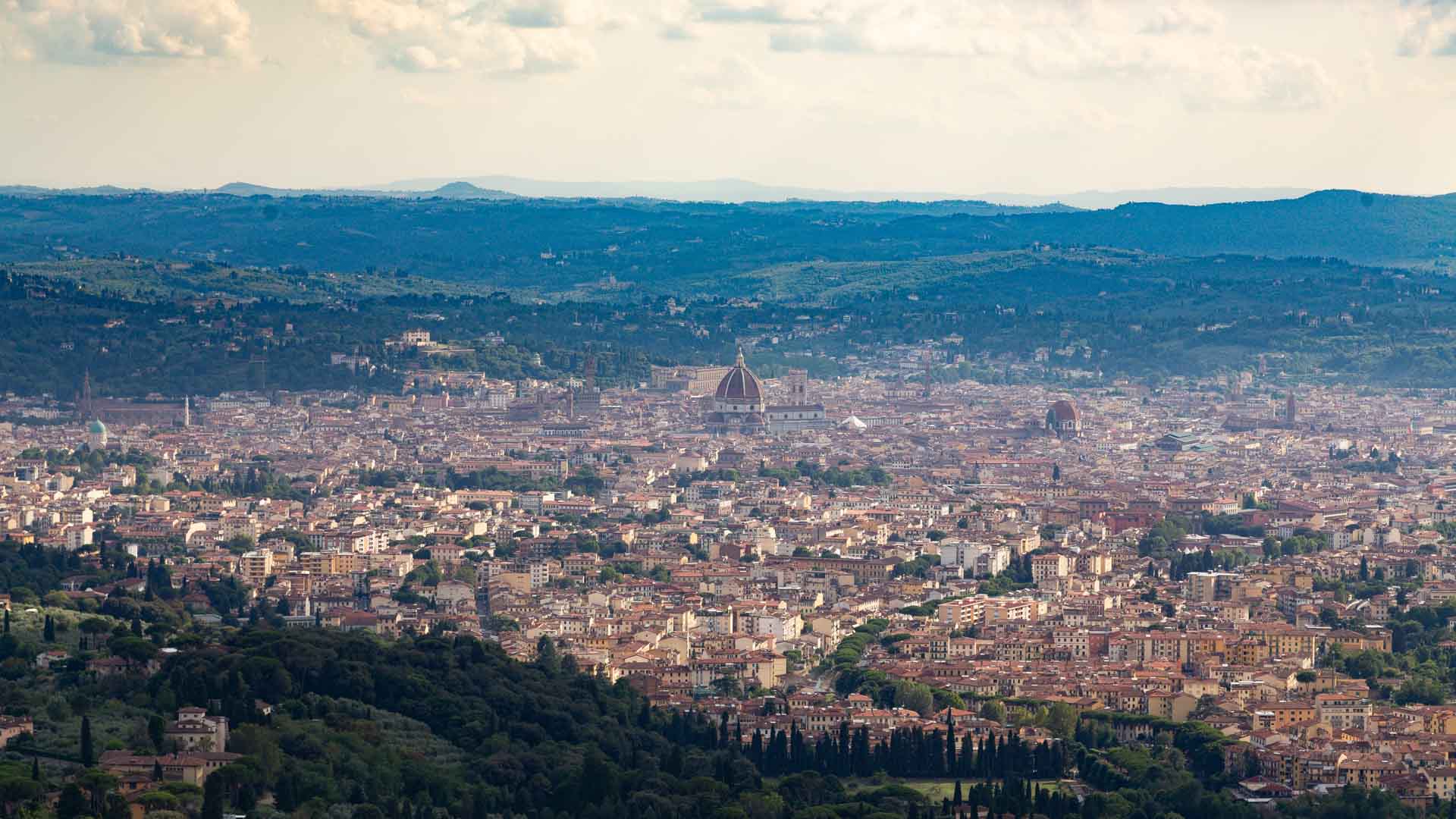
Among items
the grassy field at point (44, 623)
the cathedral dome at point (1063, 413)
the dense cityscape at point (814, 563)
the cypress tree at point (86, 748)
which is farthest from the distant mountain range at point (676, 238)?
the cypress tree at point (86, 748)

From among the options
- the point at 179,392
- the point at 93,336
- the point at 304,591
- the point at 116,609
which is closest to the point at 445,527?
the point at 304,591

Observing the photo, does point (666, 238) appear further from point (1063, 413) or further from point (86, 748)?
point (86, 748)

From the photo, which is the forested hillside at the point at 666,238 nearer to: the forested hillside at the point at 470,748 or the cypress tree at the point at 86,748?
the forested hillside at the point at 470,748

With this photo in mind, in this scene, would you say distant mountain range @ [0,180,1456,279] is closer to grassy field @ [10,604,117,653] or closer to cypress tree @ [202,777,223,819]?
grassy field @ [10,604,117,653]

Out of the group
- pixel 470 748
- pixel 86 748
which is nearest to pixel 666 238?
pixel 470 748

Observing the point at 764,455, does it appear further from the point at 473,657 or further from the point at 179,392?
the point at 473,657

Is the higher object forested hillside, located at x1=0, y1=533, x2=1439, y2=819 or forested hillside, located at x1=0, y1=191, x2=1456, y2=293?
forested hillside, located at x1=0, y1=533, x2=1439, y2=819

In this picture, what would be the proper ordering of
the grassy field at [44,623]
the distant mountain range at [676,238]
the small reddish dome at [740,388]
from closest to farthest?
the grassy field at [44,623], the small reddish dome at [740,388], the distant mountain range at [676,238]

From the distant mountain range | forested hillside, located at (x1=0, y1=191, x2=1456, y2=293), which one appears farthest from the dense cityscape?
the distant mountain range
